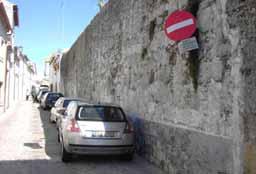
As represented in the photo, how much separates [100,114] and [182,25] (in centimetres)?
335

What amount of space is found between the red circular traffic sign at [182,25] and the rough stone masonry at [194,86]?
150 mm

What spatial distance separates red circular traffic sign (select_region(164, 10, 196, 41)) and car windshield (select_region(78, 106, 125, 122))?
115 inches

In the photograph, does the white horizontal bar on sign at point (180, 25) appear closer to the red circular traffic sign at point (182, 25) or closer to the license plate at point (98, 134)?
the red circular traffic sign at point (182, 25)

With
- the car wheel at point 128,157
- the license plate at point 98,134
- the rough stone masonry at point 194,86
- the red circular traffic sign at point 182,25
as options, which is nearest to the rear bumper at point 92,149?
the license plate at point 98,134

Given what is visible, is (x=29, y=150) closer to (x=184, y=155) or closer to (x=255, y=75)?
(x=184, y=155)

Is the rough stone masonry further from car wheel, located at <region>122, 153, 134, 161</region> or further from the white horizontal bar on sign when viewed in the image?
car wheel, located at <region>122, 153, 134, 161</region>

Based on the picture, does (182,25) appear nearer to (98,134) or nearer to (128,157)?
(98,134)

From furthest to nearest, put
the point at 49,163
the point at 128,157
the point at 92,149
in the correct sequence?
the point at 128,157
the point at 49,163
the point at 92,149

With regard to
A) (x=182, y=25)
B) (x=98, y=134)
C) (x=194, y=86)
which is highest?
(x=182, y=25)

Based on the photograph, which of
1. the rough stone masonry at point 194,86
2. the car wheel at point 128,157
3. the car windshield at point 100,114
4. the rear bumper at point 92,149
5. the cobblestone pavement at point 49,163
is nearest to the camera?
the rough stone masonry at point 194,86

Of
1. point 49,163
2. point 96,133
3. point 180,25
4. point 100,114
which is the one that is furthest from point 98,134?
point 180,25

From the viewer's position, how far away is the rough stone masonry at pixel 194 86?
471 cm

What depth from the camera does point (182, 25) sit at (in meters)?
6.24

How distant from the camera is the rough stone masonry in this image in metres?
4.71
